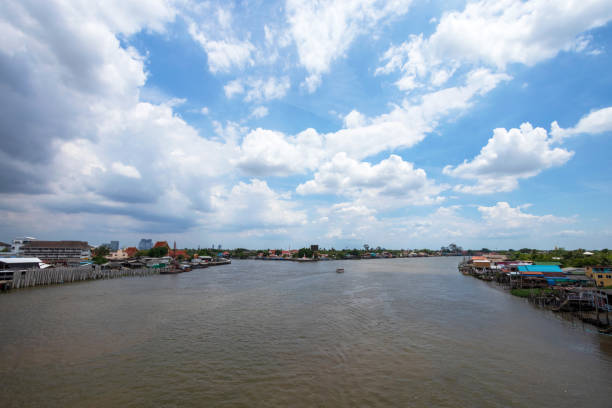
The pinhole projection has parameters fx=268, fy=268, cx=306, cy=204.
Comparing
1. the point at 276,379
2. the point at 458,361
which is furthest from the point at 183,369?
the point at 458,361

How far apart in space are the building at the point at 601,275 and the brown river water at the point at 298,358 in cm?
1328

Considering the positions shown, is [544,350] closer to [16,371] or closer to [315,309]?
[315,309]

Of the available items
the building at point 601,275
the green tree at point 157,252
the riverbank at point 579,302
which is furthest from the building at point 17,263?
the building at point 601,275

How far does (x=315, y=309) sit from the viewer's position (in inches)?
1049

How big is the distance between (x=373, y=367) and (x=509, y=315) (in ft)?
63.4

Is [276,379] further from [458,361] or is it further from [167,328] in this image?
[167,328]

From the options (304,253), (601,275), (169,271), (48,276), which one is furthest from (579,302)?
(304,253)

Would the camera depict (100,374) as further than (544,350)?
No

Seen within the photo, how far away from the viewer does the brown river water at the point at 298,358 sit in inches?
431

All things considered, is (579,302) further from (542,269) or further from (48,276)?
(48,276)

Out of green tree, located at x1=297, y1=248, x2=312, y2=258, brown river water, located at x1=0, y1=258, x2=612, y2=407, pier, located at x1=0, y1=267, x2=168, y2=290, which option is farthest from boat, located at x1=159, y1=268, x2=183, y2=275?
green tree, located at x1=297, y1=248, x2=312, y2=258

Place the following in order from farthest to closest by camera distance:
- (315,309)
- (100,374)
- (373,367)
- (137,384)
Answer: (315,309) → (373,367) → (100,374) → (137,384)

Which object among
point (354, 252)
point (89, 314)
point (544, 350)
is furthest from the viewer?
point (354, 252)

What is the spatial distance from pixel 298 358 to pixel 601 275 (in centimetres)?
3846
